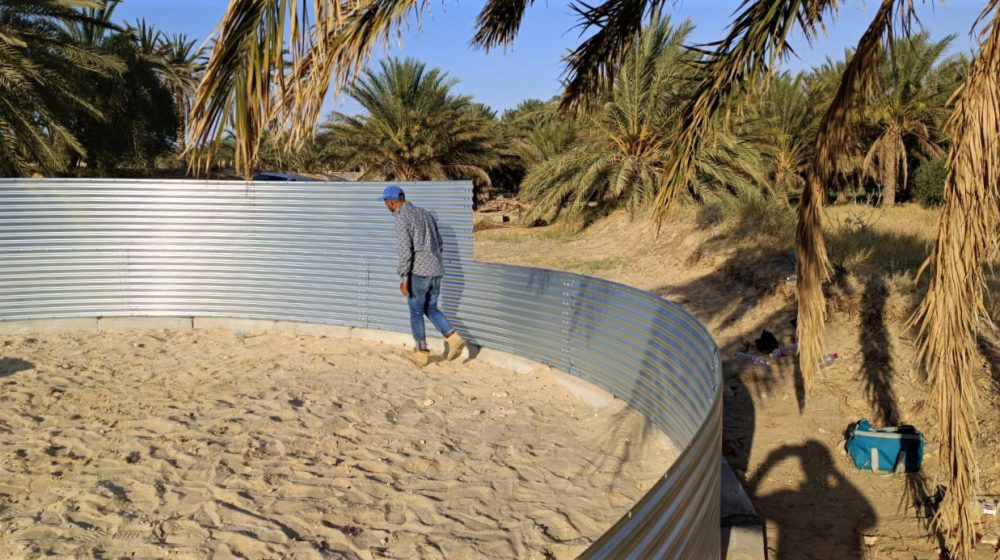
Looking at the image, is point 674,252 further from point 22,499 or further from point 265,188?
point 22,499

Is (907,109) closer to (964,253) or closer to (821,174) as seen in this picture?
(821,174)

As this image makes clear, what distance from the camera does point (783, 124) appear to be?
64.4 ft

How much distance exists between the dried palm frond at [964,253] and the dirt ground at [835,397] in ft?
1.24

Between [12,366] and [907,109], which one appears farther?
[907,109]

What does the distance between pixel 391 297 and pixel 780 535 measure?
573cm

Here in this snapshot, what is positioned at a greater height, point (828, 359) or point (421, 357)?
point (828, 359)

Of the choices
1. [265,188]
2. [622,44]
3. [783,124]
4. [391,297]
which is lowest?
[391,297]

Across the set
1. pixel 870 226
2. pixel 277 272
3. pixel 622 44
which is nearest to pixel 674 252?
pixel 870 226

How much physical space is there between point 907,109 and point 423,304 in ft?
54.6

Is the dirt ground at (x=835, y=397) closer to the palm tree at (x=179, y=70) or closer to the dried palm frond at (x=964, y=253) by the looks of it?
the dried palm frond at (x=964, y=253)

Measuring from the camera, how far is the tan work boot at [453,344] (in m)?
8.11

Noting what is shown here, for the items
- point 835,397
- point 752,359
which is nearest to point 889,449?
point 835,397

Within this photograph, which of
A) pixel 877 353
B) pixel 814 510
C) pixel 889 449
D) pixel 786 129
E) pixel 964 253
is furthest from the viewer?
pixel 786 129

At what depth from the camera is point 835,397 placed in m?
6.92
